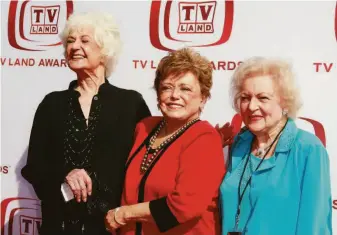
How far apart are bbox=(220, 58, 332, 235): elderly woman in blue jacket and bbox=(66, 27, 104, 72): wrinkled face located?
619 mm

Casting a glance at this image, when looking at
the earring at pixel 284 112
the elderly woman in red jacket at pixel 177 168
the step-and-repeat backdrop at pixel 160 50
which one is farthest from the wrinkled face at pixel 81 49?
the earring at pixel 284 112

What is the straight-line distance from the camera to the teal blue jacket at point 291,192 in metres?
1.40

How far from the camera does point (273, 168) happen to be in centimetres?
147

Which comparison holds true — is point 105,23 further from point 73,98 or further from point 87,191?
point 87,191

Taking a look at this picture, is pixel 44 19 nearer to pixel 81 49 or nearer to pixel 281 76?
pixel 81 49

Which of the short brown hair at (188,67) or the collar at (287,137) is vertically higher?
the short brown hair at (188,67)

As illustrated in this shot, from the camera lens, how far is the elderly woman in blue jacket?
1406 mm

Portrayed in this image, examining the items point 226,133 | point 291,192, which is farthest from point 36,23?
point 291,192

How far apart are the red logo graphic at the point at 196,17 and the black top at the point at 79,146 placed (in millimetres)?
507

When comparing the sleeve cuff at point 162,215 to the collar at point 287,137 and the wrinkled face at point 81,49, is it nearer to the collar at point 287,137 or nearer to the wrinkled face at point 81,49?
the collar at point 287,137

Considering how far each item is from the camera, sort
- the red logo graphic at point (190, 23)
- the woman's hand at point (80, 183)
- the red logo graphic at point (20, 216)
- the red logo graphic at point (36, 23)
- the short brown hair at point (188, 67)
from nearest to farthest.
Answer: the short brown hair at point (188, 67) → the woman's hand at point (80, 183) → the red logo graphic at point (190, 23) → the red logo graphic at point (36, 23) → the red logo graphic at point (20, 216)

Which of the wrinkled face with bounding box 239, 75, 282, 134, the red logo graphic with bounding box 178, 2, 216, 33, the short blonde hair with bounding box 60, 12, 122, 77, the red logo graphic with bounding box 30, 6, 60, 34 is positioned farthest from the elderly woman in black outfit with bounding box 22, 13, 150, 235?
the red logo graphic with bounding box 30, 6, 60, 34

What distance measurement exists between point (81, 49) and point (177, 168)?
0.68m

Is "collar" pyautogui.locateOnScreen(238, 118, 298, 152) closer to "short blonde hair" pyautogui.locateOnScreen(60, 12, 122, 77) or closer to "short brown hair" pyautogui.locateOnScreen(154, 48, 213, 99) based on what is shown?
"short brown hair" pyautogui.locateOnScreen(154, 48, 213, 99)
